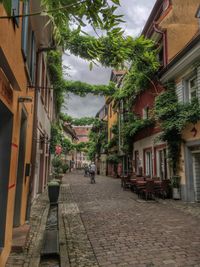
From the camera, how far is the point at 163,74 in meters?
12.9

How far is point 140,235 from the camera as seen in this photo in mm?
5875

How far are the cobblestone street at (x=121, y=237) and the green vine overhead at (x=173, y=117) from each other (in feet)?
10.5

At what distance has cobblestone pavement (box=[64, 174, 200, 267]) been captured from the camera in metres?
4.41

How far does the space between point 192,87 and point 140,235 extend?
310 inches

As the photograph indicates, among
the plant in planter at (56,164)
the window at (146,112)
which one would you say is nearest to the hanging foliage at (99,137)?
the plant in planter at (56,164)

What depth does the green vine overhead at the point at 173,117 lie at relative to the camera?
10.6m

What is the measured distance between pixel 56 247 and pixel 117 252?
3.90 ft

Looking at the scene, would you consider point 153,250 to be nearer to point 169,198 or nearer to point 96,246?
point 96,246

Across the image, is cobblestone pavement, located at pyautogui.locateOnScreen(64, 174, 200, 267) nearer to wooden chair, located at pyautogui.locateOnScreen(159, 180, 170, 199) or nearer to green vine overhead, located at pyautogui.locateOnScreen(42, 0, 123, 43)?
wooden chair, located at pyautogui.locateOnScreen(159, 180, 170, 199)

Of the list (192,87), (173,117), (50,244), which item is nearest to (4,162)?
(50,244)

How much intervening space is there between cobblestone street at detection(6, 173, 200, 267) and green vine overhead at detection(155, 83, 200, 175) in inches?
125

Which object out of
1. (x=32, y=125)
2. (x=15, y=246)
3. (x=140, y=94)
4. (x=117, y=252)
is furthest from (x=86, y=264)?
(x=140, y=94)

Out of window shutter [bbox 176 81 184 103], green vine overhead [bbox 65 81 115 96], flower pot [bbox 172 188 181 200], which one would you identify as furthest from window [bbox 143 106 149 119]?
flower pot [bbox 172 188 181 200]

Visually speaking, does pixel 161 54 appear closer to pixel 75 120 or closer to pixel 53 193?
pixel 53 193
